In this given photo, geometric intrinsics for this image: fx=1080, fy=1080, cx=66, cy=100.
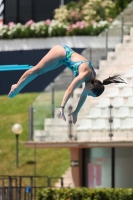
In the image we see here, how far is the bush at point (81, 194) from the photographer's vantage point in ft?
86.8

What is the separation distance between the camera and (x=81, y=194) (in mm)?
26641

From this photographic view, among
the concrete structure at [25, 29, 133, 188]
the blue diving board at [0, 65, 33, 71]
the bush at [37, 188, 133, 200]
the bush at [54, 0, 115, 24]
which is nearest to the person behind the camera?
the blue diving board at [0, 65, 33, 71]

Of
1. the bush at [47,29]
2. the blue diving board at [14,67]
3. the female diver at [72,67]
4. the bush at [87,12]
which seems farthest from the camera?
the bush at [87,12]

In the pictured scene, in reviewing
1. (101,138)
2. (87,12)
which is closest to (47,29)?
(87,12)

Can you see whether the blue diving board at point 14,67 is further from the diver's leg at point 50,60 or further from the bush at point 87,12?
the bush at point 87,12

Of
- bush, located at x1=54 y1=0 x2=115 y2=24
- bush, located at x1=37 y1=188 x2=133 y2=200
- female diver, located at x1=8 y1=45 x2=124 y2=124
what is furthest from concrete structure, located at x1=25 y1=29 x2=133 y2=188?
female diver, located at x1=8 y1=45 x2=124 y2=124

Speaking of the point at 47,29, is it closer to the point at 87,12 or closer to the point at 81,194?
the point at 87,12

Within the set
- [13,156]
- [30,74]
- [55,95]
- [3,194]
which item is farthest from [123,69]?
[30,74]

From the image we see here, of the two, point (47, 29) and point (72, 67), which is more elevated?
point (47, 29)

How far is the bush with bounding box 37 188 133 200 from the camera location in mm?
26456

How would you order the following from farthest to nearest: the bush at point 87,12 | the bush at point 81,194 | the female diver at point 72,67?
1. the bush at point 87,12
2. the bush at point 81,194
3. the female diver at point 72,67

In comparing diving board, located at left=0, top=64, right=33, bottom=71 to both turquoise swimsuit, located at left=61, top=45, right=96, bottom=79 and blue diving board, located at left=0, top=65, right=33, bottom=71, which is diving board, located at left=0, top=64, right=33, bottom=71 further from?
turquoise swimsuit, located at left=61, top=45, right=96, bottom=79

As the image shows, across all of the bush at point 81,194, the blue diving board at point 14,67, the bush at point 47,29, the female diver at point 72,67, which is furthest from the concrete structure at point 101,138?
the female diver at point 72,67

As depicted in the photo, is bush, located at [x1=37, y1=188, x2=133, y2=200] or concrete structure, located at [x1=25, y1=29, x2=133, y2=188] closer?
bush, located at [x1=37, y1=188, x2=133, y2=200]
